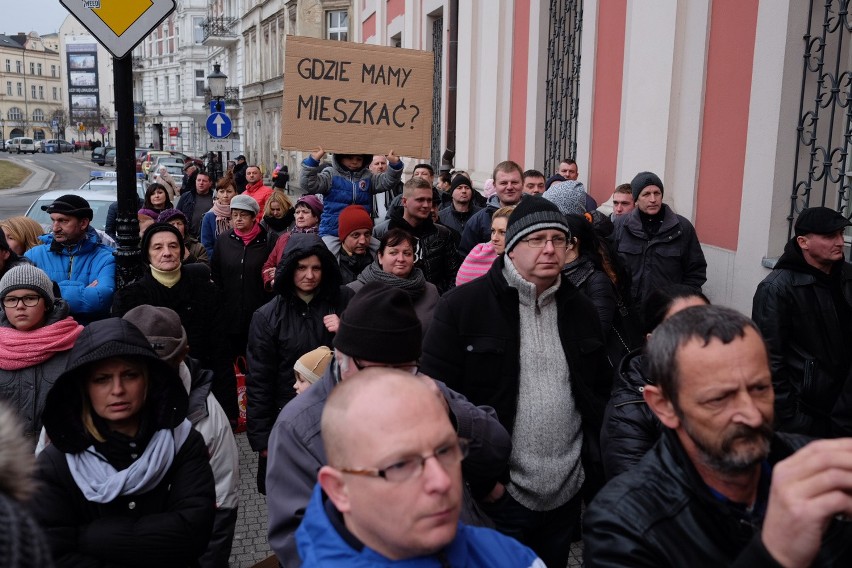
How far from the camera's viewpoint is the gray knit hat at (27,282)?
4031 mm

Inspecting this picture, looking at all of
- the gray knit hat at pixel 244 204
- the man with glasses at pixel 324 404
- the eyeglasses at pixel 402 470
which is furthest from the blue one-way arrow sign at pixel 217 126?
the eyeglasses at pixel 402 470

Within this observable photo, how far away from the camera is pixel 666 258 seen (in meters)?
6.36

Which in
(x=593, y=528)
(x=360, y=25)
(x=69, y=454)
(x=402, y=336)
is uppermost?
(x=360, y=25)

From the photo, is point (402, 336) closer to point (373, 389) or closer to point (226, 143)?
point (373, 389)

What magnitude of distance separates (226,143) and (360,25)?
39.2 feet

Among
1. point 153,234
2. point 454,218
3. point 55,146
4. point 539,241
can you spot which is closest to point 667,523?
point 539,241

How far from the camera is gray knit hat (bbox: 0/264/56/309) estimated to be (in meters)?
4.03

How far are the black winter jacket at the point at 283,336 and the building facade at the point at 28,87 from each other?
438ft

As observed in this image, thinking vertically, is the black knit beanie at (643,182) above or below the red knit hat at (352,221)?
above

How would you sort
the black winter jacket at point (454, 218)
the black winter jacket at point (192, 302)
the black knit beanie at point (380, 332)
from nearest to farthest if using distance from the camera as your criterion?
the black knit beanie at point (380, 332)
the black winter jacket at point (192, 302)
the black winter jacket at point (454, 218)

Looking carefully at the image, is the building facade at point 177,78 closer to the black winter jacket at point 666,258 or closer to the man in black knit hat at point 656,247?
the man in black knit hat at point 656,247

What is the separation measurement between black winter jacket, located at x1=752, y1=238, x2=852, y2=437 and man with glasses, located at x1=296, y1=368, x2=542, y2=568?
2865mm

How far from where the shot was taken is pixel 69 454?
2.69 meters

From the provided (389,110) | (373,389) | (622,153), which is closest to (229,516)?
(373,389)
